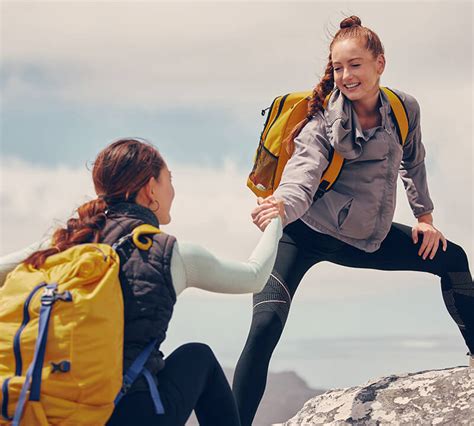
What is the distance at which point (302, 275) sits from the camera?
721 centimetres

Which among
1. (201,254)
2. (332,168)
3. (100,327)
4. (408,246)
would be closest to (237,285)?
(201,254)

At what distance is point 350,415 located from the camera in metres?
7.14

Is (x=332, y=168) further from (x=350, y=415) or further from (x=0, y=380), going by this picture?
(x=0, y=380)

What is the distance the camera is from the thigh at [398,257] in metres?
7.42

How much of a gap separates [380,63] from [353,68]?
0.28 m

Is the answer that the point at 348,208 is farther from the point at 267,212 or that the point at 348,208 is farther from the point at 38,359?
the point at 38,359

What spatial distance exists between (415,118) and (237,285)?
318 centimetres

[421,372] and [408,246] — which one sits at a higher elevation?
[408,246]

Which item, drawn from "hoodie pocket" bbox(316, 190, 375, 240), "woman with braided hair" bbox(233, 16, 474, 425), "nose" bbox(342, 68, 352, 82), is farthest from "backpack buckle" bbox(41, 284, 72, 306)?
"nose" bbox(342, 68, 352, 82)

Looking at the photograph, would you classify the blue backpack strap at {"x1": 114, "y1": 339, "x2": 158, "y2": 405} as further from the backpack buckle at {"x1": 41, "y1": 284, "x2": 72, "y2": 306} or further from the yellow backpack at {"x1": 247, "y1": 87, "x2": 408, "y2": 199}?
the yellow backpack at {"x1": 247, "y1": 87, "x2": 408, "y2": 199}

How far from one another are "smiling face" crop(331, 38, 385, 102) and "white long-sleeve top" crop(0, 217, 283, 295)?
2.18 meters

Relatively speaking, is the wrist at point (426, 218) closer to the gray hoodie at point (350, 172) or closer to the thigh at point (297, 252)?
the gray hoodie at point (350, 172)

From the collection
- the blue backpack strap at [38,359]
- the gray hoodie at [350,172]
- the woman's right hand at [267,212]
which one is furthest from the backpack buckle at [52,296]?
the gray hoodie at [350,172]

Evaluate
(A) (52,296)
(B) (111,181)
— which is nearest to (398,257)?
(B) (111,181)
